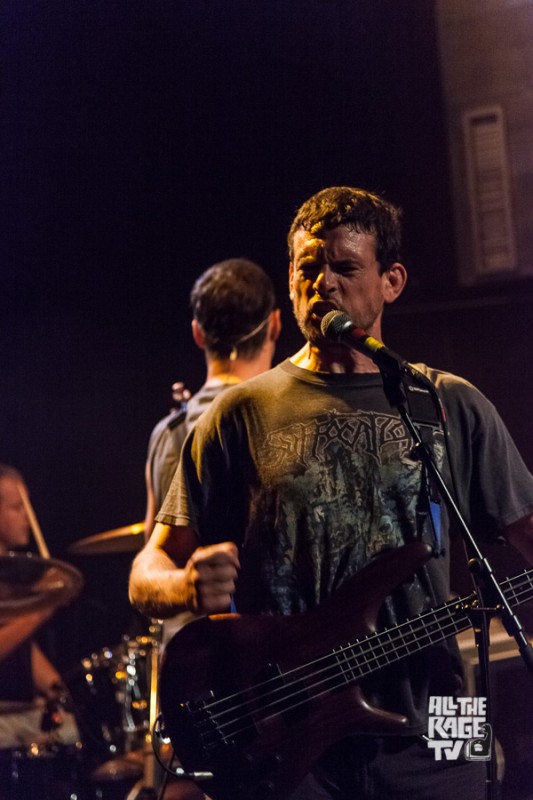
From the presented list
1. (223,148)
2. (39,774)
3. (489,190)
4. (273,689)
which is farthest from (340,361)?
(39,774)

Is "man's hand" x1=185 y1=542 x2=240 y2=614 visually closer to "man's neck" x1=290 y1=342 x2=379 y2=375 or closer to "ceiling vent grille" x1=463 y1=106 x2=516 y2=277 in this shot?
"man's neck" x1=290 y1=342 x2=379 y2=375

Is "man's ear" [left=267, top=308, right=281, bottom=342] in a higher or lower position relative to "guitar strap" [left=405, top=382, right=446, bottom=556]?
higher

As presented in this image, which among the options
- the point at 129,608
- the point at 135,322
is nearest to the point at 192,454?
the point at 135,322

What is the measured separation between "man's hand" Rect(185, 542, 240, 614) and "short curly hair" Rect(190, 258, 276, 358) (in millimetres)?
1361

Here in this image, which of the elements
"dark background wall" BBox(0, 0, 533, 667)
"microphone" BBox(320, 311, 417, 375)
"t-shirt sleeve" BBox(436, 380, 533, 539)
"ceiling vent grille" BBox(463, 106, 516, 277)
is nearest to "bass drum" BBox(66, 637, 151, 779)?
"dark background wall" BBox(0, 0, 533, 667)

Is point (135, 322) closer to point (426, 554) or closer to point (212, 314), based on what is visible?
point (212, 314)

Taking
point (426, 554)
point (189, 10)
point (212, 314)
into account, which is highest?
point (189, 10)

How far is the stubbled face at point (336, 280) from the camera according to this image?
2252 millimetres

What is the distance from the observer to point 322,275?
2.26 meters

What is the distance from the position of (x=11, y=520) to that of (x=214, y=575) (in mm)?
3339

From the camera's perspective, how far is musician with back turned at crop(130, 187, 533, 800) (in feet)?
6.27

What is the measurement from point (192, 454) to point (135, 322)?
298cm

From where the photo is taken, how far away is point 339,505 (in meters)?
2.06

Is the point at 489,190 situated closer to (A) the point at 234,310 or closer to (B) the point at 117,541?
(A) the point at 234,310
